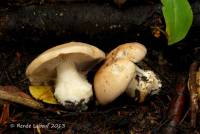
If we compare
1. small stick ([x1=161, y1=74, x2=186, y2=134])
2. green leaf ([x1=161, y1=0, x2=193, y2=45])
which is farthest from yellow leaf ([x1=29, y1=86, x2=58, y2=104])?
green leaf ([x1=161, y1=0, x2=193, y2=45])

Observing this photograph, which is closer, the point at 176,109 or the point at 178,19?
the point at 178,19

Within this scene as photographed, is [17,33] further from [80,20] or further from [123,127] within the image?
[123,127]

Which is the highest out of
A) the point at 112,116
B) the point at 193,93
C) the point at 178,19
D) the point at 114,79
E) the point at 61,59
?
the point at 178,19

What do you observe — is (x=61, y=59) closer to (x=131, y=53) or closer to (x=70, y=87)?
(x=70, y=87)

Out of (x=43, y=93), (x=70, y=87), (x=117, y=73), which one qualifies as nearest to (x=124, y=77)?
(x=117, y=73)

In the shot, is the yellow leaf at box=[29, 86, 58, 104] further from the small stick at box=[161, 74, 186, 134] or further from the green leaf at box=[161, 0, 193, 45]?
the green leaf at box=[161, 0, 193, 45]

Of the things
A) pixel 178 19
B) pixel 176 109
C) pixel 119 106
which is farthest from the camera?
pixel 119 106
